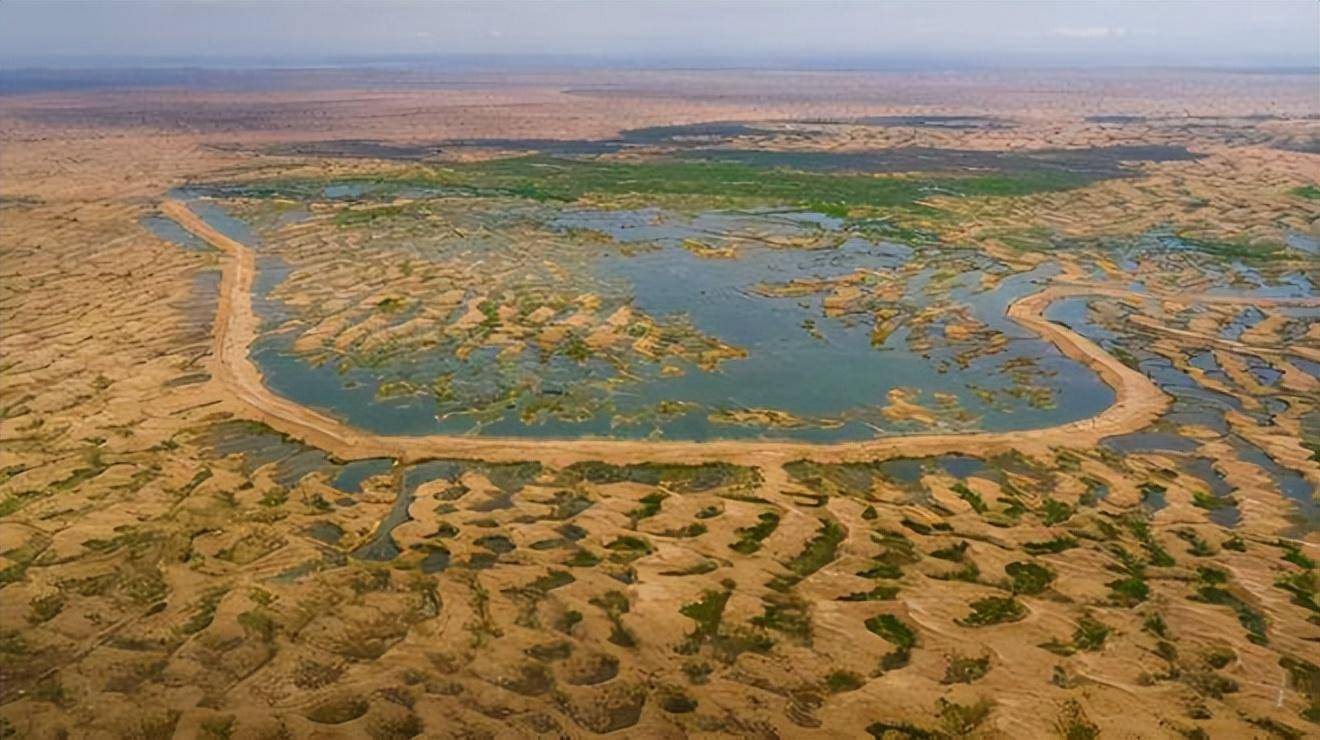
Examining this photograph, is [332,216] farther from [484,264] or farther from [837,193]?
[837,193]

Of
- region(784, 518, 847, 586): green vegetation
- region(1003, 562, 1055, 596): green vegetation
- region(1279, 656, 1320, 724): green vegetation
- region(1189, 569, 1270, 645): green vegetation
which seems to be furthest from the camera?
region(784, 518, 847, 586): green vegetation

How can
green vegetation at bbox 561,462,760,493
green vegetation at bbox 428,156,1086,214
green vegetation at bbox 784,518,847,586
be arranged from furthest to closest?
green vegetation at bbox 428,156,1086,214
green vegetation at bbox 561,462,760,493
green vegetation at bbox 784,518,847,586

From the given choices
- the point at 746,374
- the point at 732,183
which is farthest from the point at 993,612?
the point at 732,183

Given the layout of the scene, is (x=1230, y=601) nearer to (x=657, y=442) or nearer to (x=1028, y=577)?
(x=1028, y=577)

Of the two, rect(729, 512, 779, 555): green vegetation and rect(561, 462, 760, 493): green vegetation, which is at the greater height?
rect(561, 462, 760, 493): green vegetation

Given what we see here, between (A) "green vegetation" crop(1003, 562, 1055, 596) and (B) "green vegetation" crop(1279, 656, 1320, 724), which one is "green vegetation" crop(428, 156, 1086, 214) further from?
(B) "green vegetation" crop(1279, 656, 1320, 724)

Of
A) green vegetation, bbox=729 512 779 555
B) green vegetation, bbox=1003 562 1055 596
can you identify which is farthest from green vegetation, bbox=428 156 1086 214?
green vegetation, bbox=1003 562 1055 596

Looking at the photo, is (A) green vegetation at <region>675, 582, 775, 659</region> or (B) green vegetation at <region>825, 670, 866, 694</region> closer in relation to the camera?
(B) green vegetation at <region>825, 670, 866, 694</region>
